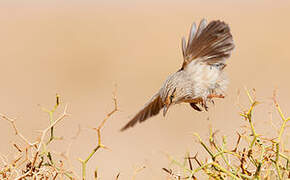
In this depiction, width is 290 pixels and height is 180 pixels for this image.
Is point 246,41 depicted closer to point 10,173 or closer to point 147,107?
point 147,107

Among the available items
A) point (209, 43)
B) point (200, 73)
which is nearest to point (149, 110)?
point (200, 73)

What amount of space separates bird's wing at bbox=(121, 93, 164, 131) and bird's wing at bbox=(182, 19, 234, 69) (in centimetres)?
49

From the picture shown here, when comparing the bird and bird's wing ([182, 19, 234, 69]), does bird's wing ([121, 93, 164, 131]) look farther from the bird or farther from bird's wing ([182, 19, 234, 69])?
bird's wing ([182, 19, 234, 69])

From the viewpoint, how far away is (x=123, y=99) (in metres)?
8.16

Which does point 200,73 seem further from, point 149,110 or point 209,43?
point 149,110

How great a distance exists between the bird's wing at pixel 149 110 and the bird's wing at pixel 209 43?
0.49 metres

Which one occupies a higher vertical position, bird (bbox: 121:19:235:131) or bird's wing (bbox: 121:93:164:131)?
bird (bbox: 121:19:235:131)

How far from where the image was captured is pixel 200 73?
11.0 feet

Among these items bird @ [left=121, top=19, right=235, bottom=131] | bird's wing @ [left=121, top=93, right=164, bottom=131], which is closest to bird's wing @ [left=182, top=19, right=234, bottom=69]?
bird @ [left=121, top=19, right=235, bottom=131]

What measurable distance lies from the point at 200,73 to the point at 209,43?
0.19 m

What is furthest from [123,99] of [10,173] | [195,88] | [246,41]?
[10,173]

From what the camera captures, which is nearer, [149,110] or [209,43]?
[149,110]

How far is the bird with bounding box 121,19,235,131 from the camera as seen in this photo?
9.88ft

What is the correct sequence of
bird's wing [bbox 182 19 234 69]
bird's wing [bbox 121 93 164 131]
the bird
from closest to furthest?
bird's wing [bbox 121 93 164 131]
the bird
bird's wing [bbox 182 19 234 69]
